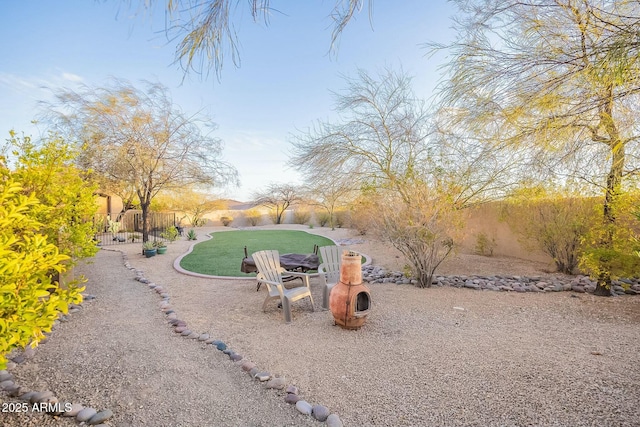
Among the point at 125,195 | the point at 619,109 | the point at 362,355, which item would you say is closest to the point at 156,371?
the point at 362,355

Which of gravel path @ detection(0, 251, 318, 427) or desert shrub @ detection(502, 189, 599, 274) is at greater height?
desert shrub @ detection(502, 189, 599, 274)

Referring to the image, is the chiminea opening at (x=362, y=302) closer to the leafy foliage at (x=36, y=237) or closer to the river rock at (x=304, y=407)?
the river rock at (x=304, y=407)

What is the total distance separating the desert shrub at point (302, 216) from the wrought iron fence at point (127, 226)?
9825 mm

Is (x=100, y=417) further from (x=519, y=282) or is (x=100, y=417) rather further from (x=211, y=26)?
(x=519, y=282)

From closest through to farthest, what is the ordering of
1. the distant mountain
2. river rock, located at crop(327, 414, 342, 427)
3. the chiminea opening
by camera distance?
1. river rock, located at crop(327, 414, 342, 427)
2. the chiminea opening
3. the distant mountain

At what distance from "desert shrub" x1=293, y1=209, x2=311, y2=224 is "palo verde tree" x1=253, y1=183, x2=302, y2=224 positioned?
49.8 inches

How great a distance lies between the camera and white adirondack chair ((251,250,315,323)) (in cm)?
388

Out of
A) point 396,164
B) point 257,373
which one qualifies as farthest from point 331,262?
point 396,164

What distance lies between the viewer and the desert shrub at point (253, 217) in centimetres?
2577

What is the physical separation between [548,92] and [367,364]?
3668mm

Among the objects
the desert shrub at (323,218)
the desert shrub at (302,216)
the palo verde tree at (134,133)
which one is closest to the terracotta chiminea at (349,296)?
the palo verde tree at (134,133)

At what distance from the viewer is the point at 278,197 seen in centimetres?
2611

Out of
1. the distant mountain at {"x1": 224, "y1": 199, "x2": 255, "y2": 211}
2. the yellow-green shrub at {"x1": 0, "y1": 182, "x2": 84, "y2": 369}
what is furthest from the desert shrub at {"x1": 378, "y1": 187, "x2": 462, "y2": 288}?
the distant mountain at {"x1": 224, "y1": 199, "x2": 255, "y2": 211}

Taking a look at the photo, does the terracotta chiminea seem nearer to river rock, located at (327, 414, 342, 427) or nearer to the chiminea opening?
the chiminea opening
